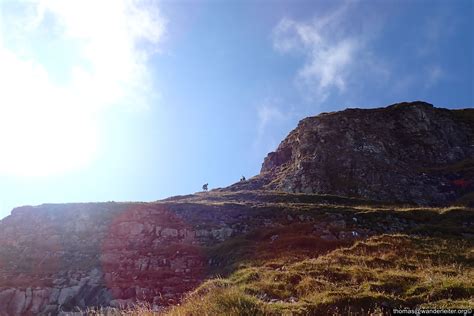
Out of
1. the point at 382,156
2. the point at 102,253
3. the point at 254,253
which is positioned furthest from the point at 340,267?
the point at 382,156

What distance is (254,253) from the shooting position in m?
25.1

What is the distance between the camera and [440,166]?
187 feet

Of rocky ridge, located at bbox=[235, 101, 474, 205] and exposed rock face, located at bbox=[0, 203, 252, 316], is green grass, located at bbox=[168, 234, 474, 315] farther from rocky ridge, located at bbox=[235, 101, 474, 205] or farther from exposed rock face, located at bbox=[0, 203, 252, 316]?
rocky ridge, located at bbox=[235, 101, 474, 205]

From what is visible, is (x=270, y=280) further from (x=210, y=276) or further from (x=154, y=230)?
(x=154, y=230)

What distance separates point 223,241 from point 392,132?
42594 mm

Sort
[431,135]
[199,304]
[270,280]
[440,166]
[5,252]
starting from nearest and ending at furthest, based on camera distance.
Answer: [199,304], [270,280], [5,252], [440,166], [431,135]

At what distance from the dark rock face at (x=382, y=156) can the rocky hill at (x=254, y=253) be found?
1.23ft

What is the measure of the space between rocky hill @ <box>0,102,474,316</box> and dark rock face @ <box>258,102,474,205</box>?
0.38 metres

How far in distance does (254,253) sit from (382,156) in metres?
37.7

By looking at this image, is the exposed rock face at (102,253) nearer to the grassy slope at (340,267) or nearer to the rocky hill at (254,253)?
the rocky hill at (254,253)

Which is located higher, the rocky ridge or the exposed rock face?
the rocky ridge

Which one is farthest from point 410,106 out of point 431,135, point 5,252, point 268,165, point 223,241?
point 5,252

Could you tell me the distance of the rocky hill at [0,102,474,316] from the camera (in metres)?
13.5

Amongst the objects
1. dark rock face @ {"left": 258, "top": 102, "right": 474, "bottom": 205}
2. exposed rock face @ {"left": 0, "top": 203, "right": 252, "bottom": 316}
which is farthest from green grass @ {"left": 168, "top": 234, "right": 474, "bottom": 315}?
dark rock face @ {"left": 258, "top": 102, "right": 474, "bottom": 205}
